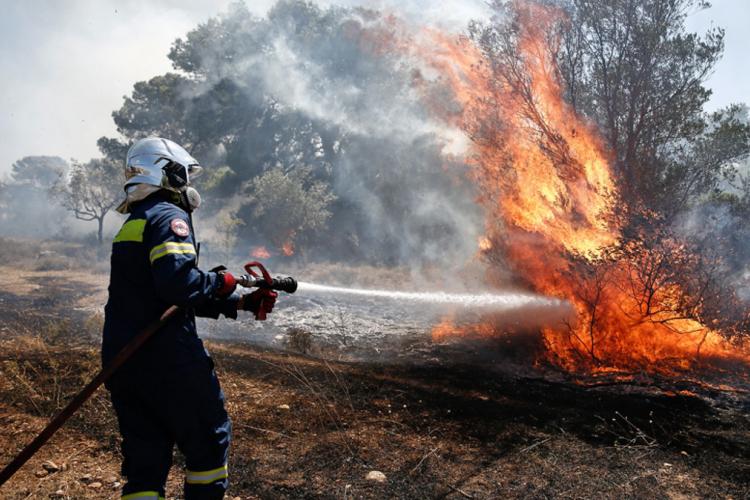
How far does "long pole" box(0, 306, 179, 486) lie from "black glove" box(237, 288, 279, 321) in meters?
0.59

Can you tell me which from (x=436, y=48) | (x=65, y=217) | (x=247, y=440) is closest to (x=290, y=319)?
(x=436, y=48)

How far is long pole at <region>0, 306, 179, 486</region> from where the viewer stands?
2674mm

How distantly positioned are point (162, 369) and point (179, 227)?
2.69 feet

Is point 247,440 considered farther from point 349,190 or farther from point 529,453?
point 349,190

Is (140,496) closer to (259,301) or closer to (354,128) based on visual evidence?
(259,301)

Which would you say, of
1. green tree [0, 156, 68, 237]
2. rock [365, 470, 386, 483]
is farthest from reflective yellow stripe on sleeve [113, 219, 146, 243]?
green tree [0, 156, 68, 237]

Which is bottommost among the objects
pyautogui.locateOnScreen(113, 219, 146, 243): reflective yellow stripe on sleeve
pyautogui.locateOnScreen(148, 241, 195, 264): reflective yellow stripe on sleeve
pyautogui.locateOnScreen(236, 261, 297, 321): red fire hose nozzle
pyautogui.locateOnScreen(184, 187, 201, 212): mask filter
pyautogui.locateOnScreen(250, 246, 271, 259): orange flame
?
pyautogui.locateOnScreen(236, 261, 297, 321): red fire hose nozzle

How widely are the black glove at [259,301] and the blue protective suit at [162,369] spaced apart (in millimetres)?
424

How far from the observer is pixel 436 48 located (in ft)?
38.2

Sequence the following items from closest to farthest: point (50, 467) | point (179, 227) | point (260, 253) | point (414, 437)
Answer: point (179, 227) → point (50, 467) → point (414, 437) → point (260, 253)

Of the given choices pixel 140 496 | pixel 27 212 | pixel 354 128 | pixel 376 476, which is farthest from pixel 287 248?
pixel 27 212

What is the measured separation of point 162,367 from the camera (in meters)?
2.75

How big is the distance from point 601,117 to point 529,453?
8.80m

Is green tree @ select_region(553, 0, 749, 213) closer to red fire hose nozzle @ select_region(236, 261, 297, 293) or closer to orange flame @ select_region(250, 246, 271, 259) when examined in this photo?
red fire hose nozzle @ select_region(236, 261, 297, 293)
